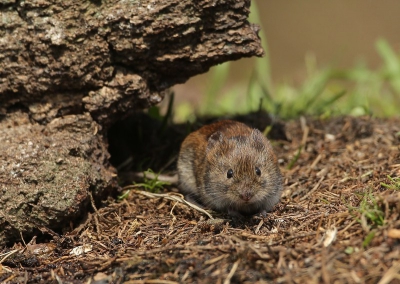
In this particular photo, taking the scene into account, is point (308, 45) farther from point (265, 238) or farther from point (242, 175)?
point (265, 238)

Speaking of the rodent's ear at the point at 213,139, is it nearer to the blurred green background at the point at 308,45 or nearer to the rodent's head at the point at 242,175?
the rodent's head at the point at 242,175

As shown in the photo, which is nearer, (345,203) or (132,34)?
(345,203)

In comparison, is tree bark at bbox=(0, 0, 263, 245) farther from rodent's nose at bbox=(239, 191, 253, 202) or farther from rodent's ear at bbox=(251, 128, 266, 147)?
rodent's nose at bbox=(239, 191, 253, 202)

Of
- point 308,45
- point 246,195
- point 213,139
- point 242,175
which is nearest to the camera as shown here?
point 246,195

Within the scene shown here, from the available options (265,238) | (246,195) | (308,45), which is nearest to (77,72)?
(246,195)

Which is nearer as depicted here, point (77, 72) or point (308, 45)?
point (77, 72)

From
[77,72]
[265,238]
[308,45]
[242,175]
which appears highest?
[77,72]

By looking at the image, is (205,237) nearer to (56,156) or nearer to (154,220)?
(154,220)

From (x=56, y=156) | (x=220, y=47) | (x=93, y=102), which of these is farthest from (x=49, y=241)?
(x=220, y=47)
